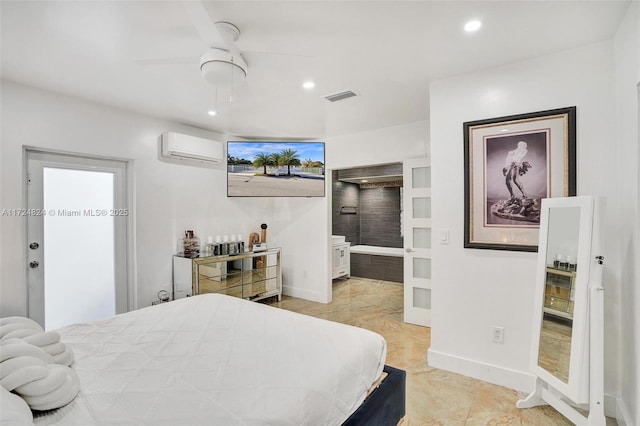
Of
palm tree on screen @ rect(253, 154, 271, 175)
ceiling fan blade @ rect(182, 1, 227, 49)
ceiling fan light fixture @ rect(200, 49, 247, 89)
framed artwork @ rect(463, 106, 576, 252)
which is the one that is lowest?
framed artwork @ rect(463, 106, 576, 252)

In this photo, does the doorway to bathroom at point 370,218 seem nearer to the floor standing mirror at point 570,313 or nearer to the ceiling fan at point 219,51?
the floor standing mirror at point 570,313

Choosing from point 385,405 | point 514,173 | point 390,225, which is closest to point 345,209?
point 390,225

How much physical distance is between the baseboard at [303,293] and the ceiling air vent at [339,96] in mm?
2886

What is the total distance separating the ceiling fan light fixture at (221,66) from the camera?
2039 mm

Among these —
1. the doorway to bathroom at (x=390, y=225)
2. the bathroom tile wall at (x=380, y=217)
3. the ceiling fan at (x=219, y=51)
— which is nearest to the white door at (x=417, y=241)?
the doorway to bathroom at (x=390, y=225)

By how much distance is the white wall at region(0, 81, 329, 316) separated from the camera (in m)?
2.62

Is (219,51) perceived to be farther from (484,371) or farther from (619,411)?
(619,411)

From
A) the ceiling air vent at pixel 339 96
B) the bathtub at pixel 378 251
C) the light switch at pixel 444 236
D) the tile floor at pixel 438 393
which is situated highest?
the ceiling air vent at pixel 339 96

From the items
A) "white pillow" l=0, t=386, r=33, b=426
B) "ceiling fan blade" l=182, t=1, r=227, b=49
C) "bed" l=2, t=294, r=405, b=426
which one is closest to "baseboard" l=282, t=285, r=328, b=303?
"bed" l=2, t=294, r=405, b=426

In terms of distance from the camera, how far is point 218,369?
135 centimetres

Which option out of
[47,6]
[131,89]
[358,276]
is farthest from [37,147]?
[358,276]

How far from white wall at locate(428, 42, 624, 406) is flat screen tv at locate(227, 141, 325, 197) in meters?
2.10

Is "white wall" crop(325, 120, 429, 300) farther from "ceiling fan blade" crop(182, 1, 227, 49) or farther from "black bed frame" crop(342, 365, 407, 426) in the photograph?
"black bed frame" crop(342, 365, 407, 426)

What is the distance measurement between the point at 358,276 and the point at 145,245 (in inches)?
161
